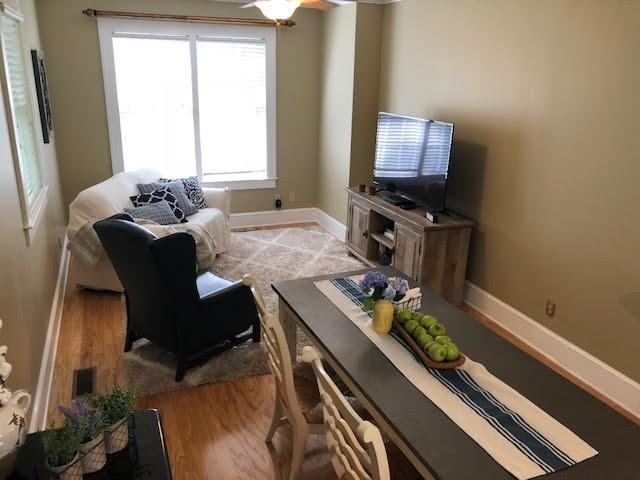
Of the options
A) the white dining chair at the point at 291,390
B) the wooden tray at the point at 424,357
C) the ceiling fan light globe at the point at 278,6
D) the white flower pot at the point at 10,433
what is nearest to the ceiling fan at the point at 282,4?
the ceiling fan light globe at the point at 278,6

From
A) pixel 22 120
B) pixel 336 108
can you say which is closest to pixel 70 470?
pixel 22 120

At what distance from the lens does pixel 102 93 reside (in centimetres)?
504

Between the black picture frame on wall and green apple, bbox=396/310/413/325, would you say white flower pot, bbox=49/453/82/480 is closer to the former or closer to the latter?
green apple, bbox=396/310/413/325

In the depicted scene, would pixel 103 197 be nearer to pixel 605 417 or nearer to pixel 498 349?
pixel 498 349

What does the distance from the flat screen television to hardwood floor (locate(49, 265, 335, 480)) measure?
6.33 feet

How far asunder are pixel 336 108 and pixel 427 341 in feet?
13.2

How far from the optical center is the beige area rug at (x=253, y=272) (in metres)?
2.98

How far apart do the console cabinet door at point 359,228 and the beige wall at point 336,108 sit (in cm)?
59

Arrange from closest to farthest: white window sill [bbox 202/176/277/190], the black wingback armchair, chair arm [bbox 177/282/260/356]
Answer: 1. the black wingback armchair
2. chair arm [bbox 177/282/260/356]
3. white window sill [bbox 202/176/277/190]

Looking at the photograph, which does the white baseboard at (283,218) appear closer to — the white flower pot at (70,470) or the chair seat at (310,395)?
the chair seat at (310,395)

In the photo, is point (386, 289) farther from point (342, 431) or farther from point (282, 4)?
point (282, 4)

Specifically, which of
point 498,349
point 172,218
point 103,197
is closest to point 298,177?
point 172,218

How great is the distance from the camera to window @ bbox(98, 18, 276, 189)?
507 cm

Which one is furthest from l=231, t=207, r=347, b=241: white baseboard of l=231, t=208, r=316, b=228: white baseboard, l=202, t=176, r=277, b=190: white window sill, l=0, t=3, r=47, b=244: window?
l=0, t=3, r=47, b=244: window
